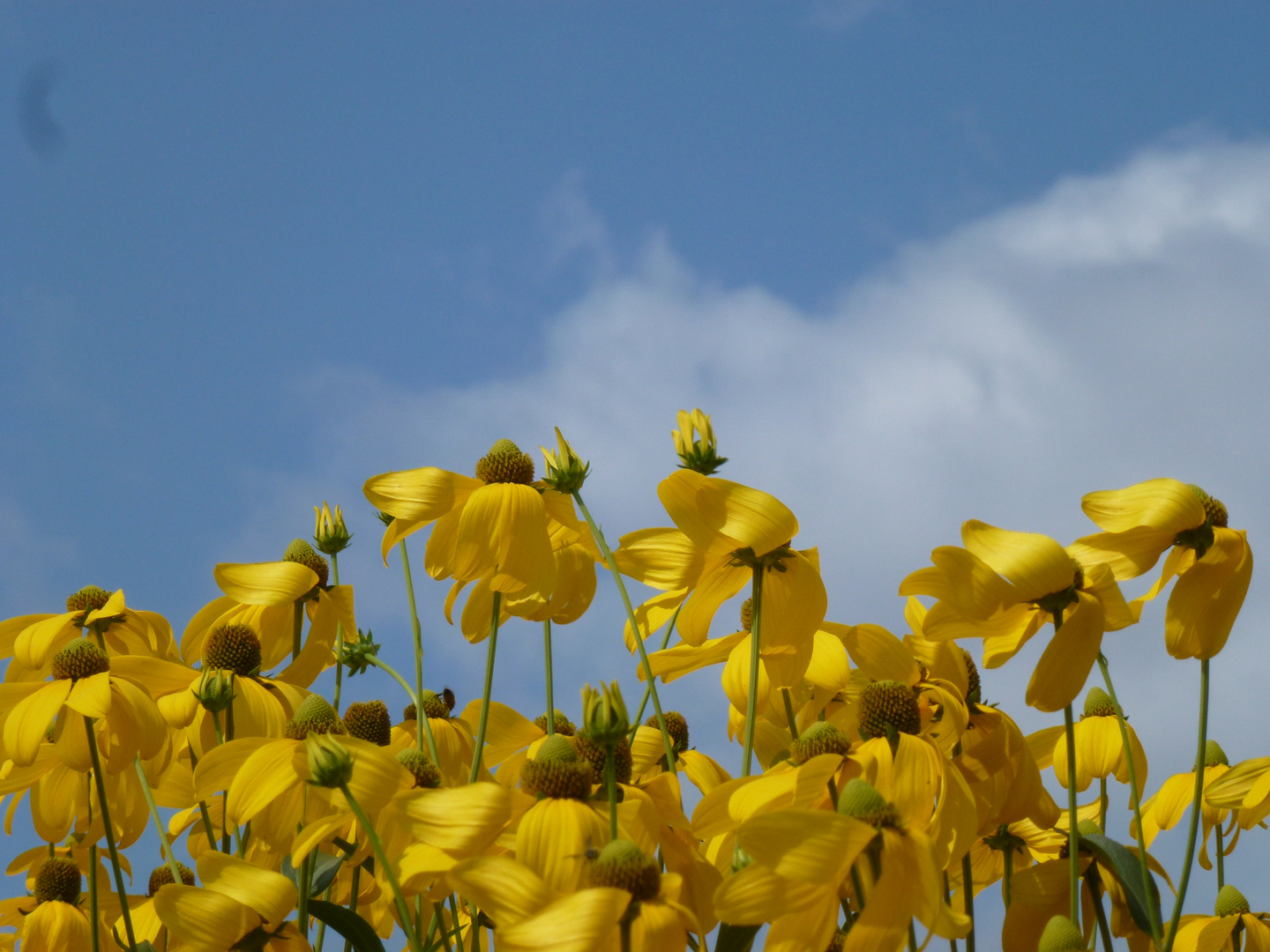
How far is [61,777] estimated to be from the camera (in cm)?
151

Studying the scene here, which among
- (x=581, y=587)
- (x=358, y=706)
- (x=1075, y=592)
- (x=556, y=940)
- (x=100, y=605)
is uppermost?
(x=100, y=605)

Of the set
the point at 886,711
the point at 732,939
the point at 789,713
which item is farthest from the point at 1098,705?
the point at 732,939

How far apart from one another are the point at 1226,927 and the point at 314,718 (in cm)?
112

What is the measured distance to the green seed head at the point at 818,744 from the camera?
105 centimetres

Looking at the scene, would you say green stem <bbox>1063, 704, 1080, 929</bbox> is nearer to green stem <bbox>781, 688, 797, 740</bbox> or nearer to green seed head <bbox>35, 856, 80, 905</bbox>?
green stem <bbox>781, 688, 797, 740</bbox>

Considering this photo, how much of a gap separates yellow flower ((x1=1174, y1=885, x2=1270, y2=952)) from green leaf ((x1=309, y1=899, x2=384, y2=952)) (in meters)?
1.00

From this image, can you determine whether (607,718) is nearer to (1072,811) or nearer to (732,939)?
(732,939)

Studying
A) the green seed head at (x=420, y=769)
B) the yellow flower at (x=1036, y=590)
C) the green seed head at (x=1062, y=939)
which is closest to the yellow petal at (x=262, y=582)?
the green seed head at (x=420, y=769)

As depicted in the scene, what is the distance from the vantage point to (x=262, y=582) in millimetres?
1566

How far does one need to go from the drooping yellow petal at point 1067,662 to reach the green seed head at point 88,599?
1.41m

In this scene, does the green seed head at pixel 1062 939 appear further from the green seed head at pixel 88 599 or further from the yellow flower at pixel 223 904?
the green seed head at pixel 88 599

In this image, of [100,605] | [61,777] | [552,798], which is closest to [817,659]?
[552,798]

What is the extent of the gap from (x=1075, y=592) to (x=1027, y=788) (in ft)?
0.87

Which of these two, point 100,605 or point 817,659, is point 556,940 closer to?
point 817,659
